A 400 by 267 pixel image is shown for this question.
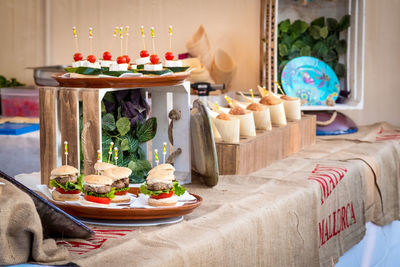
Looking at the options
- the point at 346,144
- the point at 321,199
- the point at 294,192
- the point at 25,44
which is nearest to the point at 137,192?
the point at 294,192

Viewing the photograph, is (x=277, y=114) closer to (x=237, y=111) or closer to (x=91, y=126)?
(x=237, y=111)

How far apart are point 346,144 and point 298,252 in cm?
108

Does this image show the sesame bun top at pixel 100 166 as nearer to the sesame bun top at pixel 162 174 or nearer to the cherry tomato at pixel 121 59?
the sesame bun top at pixel 162 174

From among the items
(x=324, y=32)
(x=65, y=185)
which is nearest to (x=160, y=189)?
(x=65, y=185)

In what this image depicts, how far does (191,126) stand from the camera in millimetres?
1965

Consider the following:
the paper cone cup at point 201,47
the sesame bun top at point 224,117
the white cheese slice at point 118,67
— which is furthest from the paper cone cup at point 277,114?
the paper cone cup at point 201,47

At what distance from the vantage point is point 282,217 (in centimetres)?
176

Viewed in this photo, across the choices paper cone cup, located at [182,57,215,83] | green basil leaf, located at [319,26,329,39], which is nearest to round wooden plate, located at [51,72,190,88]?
green basil leaf, located at [319,26,329,39]

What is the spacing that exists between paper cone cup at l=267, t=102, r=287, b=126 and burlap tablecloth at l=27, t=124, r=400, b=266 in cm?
16

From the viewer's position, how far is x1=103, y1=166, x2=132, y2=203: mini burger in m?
1.52

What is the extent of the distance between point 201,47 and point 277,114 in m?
1.53

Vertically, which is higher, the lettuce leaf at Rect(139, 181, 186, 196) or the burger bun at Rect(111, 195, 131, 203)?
the lettuce leaf at Rect(139, 181, 186, 196)

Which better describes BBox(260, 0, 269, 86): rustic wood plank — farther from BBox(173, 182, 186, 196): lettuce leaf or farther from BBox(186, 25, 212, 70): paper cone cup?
BBox(173, 182, 186, 196): lettuce leaf

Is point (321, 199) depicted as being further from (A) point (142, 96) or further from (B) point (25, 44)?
(B) point (25, 44)
